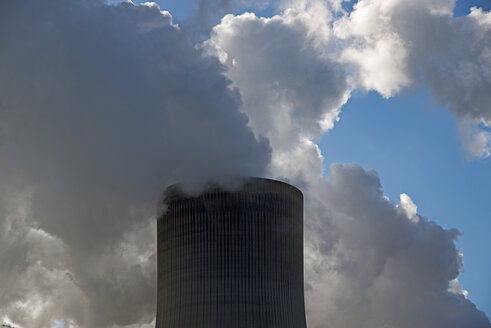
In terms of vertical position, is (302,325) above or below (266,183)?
below

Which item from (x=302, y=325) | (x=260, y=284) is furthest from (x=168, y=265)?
(x=302, y=325)

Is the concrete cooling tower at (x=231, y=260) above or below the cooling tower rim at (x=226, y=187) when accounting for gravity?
below

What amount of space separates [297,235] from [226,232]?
3016 mm

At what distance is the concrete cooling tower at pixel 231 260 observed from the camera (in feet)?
83.7

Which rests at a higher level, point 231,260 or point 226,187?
point 226,187

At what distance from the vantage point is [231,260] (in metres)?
25.8

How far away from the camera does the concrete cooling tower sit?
2552 cm

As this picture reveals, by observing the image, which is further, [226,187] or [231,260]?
[226,187]

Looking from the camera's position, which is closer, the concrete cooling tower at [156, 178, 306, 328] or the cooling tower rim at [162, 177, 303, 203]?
the concrete cooling tower at [156, 178, 306, 328]

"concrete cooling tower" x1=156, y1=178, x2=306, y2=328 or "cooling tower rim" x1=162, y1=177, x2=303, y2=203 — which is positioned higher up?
"cooling tower rim" x1=162, y1=177, x2=303, y2=203

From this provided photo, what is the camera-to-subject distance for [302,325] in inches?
1054

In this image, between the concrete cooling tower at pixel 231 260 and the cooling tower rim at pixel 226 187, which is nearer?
the concrete cooling tower at pixel 231 260

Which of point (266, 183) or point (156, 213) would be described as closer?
point (266, 183)

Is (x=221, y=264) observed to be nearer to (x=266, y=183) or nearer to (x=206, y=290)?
(x=206, y=290)
